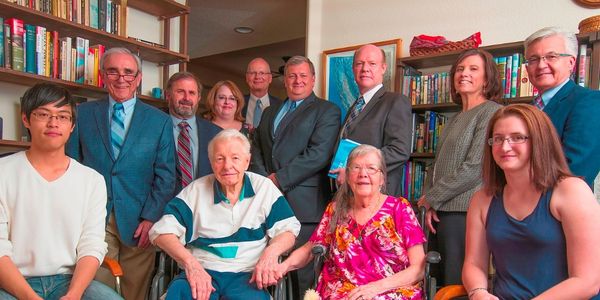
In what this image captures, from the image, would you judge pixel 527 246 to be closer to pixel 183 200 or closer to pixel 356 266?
pixel 356 266

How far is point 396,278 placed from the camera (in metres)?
2.01

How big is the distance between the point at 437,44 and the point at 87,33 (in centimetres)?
256

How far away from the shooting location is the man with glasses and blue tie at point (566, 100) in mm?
1893

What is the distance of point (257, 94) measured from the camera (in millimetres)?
3820

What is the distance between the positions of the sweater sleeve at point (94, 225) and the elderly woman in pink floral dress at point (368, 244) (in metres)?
0.79

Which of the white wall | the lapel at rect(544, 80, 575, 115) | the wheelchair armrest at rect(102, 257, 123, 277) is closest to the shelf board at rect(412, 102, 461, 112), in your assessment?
the white wall

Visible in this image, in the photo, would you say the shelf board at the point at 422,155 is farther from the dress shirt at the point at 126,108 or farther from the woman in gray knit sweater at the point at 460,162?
the dress shirt at the point at 126,108

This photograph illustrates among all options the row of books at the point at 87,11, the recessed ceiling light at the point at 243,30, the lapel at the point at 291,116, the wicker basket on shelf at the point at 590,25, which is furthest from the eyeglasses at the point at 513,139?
the recessed ceiling light at the point at 243,30

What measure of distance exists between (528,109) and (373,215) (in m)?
0.83

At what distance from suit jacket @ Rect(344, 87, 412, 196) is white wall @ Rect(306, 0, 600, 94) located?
1.36m

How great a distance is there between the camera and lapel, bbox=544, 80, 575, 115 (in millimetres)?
2039

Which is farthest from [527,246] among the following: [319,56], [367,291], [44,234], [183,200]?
[319,56]

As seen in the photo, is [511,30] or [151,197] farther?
[511,30]

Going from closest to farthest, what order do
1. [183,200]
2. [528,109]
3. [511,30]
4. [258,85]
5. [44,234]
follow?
[528,109], [44,234], [183,200], [511,30], [258,85]
